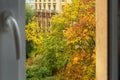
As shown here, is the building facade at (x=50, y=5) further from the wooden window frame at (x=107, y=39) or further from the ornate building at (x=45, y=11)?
the wooden window frame at (x=107, y=39)

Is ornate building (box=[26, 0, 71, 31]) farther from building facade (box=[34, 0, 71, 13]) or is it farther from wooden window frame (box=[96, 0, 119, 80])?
wooden window frame (box=[96, 0, 119, 80])

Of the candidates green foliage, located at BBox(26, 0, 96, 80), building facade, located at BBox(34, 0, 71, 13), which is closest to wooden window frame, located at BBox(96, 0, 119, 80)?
green foliage, located at BBox(26, 0, 96, 80)

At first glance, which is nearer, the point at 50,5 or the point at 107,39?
the point at 50,5

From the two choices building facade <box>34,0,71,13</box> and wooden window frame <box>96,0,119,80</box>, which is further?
wooden window frame <box>96,0,119,80</box>

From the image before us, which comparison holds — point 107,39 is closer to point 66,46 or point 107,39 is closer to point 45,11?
point 66,46

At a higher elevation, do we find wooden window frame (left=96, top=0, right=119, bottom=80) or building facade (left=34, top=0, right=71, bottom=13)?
building facade (left=34, top=0, right=71, bottom=13)

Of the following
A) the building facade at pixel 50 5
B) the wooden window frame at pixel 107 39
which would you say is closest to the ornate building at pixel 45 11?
the building facade at pixel 50 5

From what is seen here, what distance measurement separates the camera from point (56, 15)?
32.3 inches

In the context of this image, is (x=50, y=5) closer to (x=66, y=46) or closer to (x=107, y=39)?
(x=66, y=46)

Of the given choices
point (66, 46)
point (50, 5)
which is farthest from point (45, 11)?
point (66, 46)

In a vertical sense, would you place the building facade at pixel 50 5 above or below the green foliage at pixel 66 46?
above

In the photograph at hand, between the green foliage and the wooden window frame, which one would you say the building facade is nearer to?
the green foliage

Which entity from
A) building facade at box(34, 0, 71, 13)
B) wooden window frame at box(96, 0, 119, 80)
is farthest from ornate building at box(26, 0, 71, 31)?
wooden window frame at box(96, 0, 119, 80)

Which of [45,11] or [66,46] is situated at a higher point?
[45,11]
